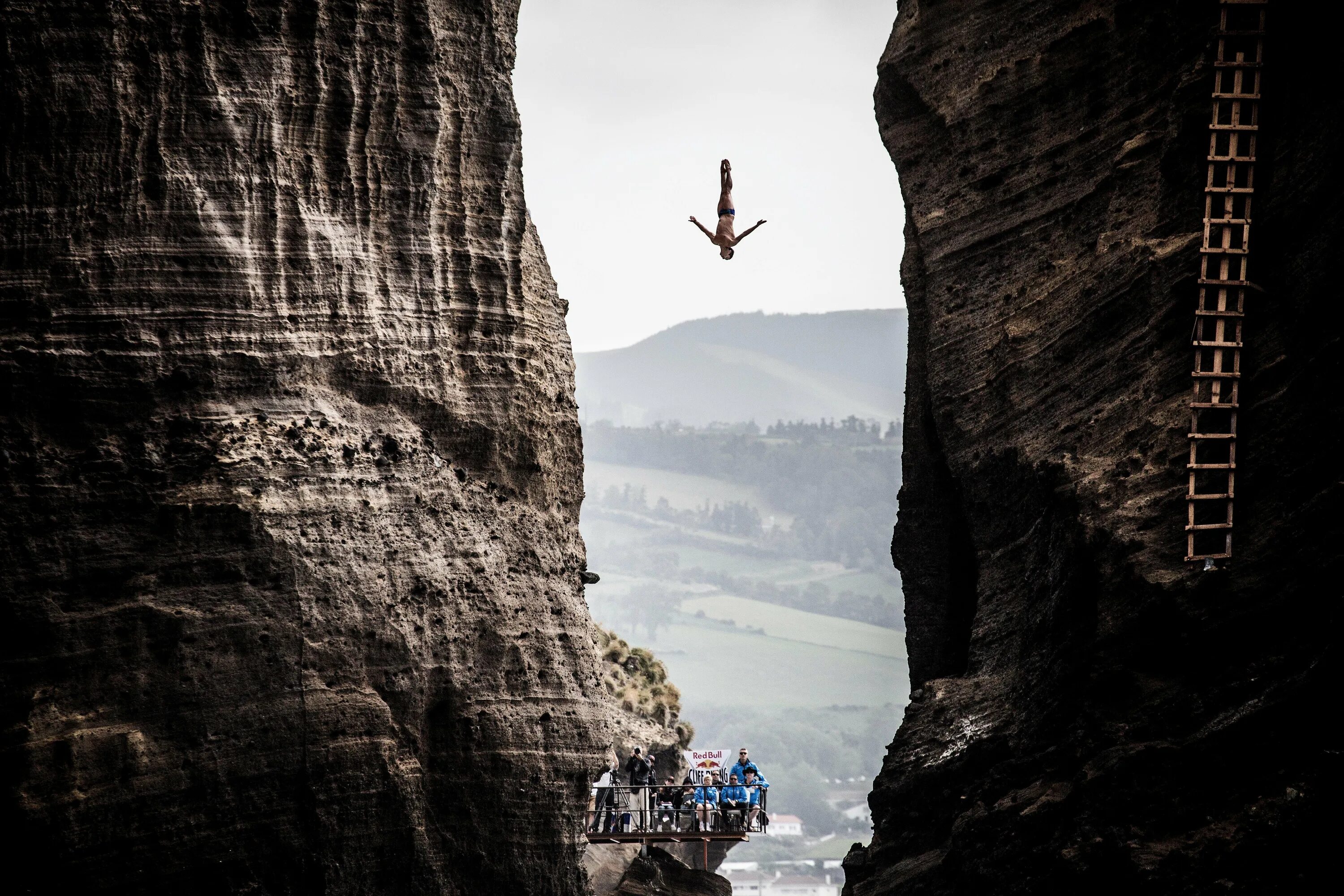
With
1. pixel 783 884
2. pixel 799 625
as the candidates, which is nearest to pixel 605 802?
pixel 783 884

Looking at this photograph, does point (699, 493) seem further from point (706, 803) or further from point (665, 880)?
point (706, 803)

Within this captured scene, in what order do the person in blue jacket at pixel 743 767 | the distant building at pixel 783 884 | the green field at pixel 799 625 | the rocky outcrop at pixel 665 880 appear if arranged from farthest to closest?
the green field at pixel 799 625 < the distant building at pixel 783 884 < the rocky outcrop at pixel 665 880 < the person in blue jacket at pixel 743 767

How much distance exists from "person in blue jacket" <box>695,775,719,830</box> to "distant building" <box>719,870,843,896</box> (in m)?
89.1

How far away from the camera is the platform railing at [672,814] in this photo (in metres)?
35.5

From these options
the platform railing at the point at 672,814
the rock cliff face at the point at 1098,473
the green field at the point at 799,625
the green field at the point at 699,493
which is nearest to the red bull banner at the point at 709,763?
the platform railing at the point at 672,814

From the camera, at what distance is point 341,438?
1060 inches

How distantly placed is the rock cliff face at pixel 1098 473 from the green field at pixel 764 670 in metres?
118

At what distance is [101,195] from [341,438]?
4.91m

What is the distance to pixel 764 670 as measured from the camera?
524 ft

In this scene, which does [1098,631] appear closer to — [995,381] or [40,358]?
[995,381]

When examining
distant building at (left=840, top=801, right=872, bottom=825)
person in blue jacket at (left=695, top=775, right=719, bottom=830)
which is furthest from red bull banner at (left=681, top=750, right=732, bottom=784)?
distant building at (left=840, top=801, right=872, bottom=825)

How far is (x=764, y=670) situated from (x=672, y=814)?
408 ft

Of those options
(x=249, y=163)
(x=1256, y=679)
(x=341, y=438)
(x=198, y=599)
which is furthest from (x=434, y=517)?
(x=1256, y=679)

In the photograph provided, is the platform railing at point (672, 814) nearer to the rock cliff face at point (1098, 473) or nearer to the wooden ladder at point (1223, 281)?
the rock cliff face at point (1098, 473)
